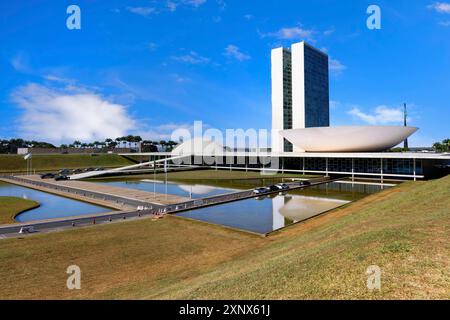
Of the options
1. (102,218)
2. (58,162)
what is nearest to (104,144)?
(58,162)

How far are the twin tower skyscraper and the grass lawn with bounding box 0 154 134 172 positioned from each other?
5329 centimetres

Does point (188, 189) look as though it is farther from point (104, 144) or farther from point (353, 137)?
point (104, 144)

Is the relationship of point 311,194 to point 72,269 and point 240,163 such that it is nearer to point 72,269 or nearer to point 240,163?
point 72,269

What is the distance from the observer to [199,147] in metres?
79.9

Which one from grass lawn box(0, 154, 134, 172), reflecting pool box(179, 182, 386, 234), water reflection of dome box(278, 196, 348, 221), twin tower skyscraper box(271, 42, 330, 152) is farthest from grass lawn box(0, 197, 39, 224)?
twin tower skyscraper box(271, 42, 330, 152)

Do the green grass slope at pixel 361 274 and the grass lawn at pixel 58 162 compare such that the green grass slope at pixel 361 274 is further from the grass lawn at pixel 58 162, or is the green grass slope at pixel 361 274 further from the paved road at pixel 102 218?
the grass lawn at pixel 58 162

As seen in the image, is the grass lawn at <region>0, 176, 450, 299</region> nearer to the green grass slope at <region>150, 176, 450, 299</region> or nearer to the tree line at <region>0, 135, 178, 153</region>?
the green grass slope at <region>150, 176, 450, 299</region>

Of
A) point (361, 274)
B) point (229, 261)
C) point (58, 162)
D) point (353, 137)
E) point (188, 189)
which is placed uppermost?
point (353, 137)

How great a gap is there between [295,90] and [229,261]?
75.8 m

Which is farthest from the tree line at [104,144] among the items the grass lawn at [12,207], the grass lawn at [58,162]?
the grass lawn at [12,207]

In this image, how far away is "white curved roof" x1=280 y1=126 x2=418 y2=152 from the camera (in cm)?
4597

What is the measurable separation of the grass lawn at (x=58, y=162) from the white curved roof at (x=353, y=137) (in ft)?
210

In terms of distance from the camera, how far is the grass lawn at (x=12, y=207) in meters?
21.3
